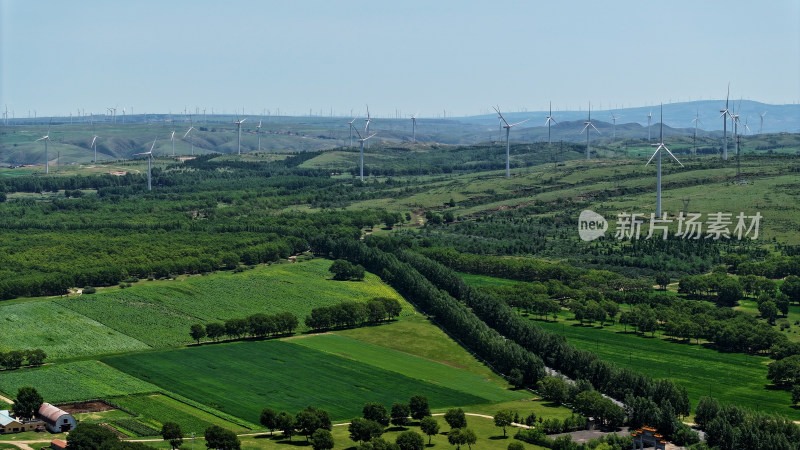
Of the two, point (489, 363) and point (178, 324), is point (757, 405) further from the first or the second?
point (178, 324)

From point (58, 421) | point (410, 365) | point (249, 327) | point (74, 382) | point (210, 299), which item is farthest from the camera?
point (210, 299)

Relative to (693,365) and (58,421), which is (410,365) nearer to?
(693,365)

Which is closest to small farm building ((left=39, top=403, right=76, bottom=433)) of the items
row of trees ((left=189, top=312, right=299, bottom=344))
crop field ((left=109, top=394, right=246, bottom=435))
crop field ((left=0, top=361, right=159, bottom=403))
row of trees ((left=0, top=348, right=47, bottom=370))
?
crop field ((left=109, top=394, right=246, bottom=435))

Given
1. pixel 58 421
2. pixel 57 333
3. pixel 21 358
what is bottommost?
pixel 57 333

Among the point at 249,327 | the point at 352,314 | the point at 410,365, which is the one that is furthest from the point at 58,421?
the point at 352,314

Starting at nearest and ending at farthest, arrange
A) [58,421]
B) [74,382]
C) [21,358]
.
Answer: [58,421] < [74,382] < [21,358]

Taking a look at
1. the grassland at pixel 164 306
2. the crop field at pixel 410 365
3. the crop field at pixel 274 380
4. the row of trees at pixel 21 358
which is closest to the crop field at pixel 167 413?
the crop field at pixel 274 380
